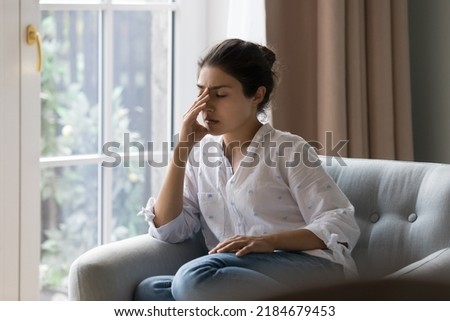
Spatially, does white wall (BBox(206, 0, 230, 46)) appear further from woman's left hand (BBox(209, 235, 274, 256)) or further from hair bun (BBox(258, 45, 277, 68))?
woman's left hand (BBox(209, 235, 274, 256))

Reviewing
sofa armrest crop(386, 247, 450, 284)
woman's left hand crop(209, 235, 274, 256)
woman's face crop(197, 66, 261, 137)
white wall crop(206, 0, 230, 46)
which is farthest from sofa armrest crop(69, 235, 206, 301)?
white wall crop(206, 0, 230, 46)

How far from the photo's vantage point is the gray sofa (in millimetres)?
1677

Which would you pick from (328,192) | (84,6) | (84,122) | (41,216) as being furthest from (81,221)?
(328,192)

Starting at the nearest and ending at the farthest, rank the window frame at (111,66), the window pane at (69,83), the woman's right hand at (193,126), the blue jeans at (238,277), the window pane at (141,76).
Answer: the blue jeans at (238,277) → the woman's right hand at (193,126) → the window pane at (69,83) → the window frame at (111,66) → the window pane at (141,76)

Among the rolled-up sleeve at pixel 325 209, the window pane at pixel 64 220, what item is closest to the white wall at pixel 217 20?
the window pane at pixel 64 220

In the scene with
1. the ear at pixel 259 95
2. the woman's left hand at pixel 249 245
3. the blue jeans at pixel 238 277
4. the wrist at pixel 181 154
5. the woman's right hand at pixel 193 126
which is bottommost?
the blue jeans at pixel 238 277

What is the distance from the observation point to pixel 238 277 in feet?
5.26

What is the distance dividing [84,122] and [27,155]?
327 millimetres

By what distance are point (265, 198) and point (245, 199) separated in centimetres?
5

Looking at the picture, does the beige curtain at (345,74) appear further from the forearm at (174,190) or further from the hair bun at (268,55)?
the forearm at (174,190)

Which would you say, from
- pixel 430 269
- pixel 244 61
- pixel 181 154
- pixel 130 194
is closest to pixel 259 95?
pixel 244 61

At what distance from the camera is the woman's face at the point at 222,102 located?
186cm

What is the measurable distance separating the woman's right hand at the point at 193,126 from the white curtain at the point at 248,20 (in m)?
0.63

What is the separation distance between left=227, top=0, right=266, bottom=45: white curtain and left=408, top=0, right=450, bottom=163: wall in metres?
0.64
